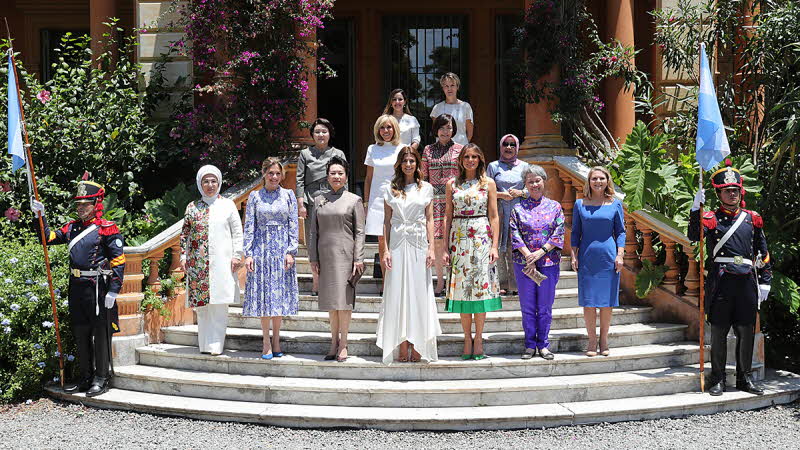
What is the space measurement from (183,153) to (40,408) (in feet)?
13.7

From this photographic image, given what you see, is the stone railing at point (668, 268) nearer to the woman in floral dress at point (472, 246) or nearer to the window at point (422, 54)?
the woman in floral dress at point (472, 246)

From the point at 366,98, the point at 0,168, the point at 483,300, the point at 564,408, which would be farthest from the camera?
the point at 366,98

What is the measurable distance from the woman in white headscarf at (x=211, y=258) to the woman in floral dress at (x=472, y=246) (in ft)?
6.21

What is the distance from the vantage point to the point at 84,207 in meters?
6.38

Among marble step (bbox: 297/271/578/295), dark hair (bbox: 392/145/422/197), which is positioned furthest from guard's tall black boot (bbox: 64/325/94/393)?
dark hair (bbox: 392/145/422/197)

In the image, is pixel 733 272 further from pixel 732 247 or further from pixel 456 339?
pixel 456 339

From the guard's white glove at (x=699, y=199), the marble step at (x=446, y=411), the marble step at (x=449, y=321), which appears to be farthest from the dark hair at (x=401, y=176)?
the guard's white glove at (x=699, y=199)

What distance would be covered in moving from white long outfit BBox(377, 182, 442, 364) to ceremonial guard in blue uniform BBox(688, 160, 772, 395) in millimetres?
2227

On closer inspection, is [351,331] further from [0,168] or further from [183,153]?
[0,168]

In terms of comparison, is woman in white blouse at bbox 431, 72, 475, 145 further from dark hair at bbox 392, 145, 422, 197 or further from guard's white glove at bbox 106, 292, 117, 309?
guard's white glove at bbox 106, 292, 117, 309

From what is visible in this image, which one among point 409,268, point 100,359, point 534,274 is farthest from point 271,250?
point 534,274

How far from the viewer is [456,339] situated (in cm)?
648

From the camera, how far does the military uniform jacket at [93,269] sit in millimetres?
6273

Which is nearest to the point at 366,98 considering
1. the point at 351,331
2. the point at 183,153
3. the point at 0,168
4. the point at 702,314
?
the point at 183,153
